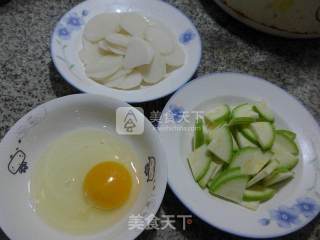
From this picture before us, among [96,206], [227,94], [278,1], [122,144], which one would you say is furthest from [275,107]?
[96,206]

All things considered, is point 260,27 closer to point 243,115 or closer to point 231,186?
point 243,115

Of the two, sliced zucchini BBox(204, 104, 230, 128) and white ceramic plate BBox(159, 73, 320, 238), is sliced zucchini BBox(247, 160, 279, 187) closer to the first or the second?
white ceramic plate BBox(159, 73, 320, 238)

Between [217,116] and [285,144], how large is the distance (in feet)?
0.58

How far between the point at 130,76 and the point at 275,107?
0.39m

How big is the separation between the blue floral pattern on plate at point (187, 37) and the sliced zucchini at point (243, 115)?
0.28m

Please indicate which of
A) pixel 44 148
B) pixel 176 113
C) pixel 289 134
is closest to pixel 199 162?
pixel 176 113

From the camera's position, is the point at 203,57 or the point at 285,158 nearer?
the point at 285,158

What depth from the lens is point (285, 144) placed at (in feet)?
3.01

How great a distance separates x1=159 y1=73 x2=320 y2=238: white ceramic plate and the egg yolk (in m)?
0.10

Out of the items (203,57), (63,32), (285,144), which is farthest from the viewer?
(203,57)

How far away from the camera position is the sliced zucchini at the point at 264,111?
3.06ft

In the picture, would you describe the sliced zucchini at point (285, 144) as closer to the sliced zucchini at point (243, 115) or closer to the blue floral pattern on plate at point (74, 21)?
the sliced zucchini at point (243, 115)

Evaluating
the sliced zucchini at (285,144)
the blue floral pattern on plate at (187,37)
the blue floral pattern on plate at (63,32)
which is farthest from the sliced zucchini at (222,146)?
the blue floral pattern on plate at (63,32)

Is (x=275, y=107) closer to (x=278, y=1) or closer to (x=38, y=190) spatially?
(x=278, y=1)
